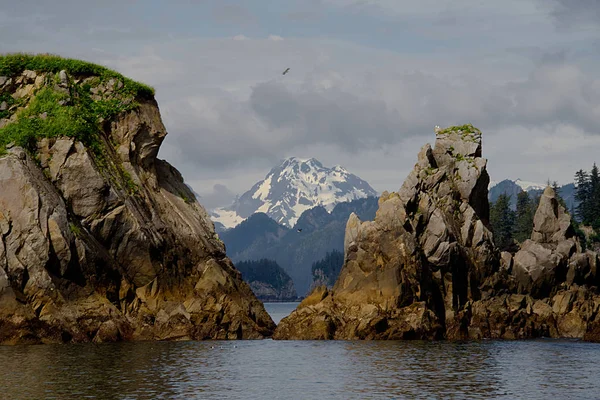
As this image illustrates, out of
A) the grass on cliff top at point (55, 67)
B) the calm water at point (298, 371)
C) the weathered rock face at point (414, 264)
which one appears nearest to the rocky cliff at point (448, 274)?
the weathered rock face at point (414, 264)

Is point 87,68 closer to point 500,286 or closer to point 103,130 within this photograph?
point 103,130

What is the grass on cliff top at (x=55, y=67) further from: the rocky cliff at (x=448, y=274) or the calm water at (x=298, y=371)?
the calm water at (x=298, y=371)

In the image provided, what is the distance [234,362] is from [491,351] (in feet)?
76.5

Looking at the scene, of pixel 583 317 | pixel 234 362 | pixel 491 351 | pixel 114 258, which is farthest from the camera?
pixel 583 317

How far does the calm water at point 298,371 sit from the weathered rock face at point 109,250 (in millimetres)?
3882

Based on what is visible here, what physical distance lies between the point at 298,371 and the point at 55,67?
46.4 m

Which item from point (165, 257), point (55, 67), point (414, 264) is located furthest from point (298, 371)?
point (55, 67)

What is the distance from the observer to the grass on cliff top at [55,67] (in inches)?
3794

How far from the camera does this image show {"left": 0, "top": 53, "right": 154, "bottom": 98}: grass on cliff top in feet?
316

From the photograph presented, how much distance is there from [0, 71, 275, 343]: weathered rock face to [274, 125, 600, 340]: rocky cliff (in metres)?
9.47

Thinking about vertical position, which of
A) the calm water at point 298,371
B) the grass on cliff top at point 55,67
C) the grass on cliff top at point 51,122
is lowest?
the calm water at point 298,371

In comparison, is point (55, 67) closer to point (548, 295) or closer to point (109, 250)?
point (109, 250)

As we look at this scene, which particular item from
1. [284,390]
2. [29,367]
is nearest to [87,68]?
[29,367]

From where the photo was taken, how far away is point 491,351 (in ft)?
266
